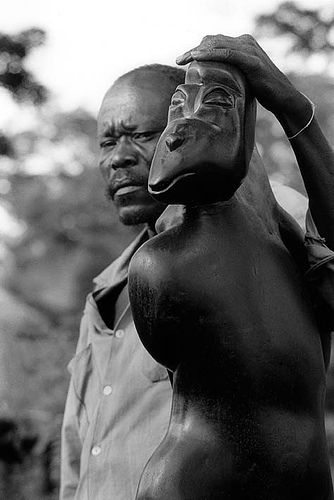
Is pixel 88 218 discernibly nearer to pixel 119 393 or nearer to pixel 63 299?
pixel 63 299

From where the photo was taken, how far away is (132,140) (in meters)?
2.94

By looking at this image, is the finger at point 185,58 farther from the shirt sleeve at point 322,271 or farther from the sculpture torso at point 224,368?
the shirt sleeve at point 322,271

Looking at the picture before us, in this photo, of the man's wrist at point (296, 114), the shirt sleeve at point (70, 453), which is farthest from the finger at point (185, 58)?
the shirt sleeve at point (70, 453)

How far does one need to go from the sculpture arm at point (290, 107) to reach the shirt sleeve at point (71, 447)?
151 centimetres

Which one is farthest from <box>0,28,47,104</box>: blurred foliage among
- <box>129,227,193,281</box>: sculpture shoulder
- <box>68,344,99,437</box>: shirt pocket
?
<box>129,227,193,281</box>: sculpture shoulder

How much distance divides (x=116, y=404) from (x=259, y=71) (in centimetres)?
145

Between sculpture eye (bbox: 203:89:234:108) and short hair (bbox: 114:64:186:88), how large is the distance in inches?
33.7

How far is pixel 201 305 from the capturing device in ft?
6.92

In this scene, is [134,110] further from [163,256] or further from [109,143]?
[163,256]

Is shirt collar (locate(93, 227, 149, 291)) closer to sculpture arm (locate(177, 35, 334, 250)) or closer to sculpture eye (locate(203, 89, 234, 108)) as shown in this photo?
sculpture arm (locate(177, 35, 334, 250))

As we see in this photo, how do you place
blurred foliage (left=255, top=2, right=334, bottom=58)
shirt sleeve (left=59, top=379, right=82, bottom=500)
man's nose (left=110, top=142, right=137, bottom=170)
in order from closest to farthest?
man's nose (left=110, top=142, right=137, bottom=170) < shirt sleeve (left=59, top=379, right=82, bottom=500) < blurred foliage (left=255, top=2, right=334, bottom=58)

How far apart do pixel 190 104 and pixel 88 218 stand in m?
→ 14.8

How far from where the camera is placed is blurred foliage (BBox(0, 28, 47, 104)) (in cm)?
713

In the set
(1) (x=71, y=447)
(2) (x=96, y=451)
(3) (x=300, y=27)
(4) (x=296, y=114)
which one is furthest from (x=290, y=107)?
(3) (x=300, y=27)
